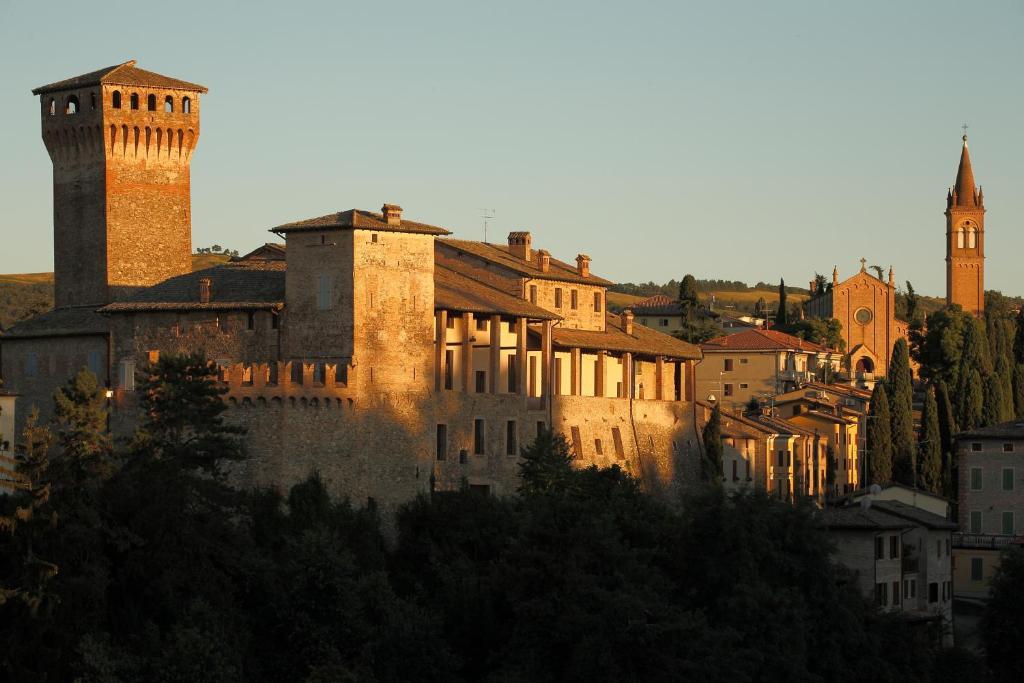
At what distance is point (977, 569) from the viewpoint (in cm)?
7238

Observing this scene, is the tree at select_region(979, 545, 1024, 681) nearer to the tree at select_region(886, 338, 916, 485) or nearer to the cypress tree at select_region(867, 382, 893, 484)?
the cypress tree at select_region(867, 382, 893, 484)

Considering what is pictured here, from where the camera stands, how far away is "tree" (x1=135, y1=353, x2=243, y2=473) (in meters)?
52.1

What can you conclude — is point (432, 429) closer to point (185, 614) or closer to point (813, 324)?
point (185, 614)

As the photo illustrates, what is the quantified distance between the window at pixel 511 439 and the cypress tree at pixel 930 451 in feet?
84.6

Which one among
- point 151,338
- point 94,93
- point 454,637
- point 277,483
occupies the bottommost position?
point 454,637

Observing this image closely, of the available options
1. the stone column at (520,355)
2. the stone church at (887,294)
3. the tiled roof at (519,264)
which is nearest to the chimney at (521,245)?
the tiled roof at (519,264)

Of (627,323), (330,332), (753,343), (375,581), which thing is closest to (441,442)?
(330,332)

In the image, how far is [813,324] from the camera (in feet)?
399

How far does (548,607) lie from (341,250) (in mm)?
11899

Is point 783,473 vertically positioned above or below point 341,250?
below

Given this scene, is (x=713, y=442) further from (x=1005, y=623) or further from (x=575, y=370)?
(x=1005, y=623)

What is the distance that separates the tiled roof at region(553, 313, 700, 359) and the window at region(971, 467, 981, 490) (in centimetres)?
1106

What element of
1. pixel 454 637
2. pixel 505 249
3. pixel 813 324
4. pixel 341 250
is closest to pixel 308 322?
pixel 341 250

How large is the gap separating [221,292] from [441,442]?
23.9 feet
